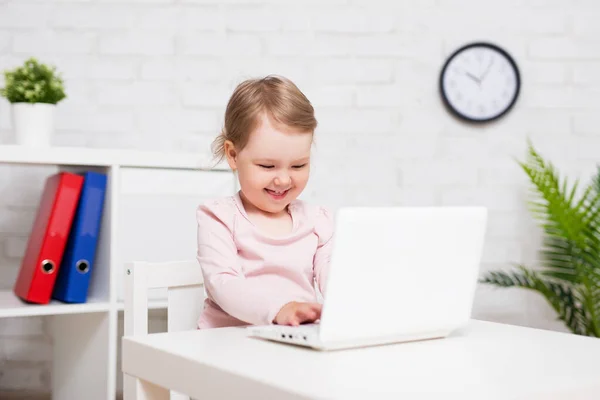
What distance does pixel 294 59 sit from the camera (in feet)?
8.75

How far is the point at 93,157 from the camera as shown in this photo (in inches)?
81.1

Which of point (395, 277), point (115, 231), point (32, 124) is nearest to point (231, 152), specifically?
point (395, 277)

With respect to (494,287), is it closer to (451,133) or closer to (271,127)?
(451,133)

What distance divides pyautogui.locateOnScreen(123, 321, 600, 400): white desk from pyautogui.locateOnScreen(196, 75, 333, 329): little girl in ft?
0.86

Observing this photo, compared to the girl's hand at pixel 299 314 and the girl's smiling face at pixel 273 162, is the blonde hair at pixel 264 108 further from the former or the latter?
the girl's hand at pixel 299 314

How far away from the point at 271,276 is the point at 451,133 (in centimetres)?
161

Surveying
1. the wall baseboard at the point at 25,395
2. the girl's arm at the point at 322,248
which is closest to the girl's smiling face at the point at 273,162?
the girl's arm at the point at 322,248

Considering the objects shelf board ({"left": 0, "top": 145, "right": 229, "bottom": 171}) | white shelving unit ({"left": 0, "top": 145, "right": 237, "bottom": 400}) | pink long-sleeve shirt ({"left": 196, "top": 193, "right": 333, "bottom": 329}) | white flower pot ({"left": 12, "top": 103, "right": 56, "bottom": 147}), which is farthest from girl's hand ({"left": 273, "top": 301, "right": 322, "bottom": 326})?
white flower pot ({"left": 12, "top": 103, "right": 56, "bottom": 147})

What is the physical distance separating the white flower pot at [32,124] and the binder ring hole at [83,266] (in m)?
0.33

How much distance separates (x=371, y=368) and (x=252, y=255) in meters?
0.54

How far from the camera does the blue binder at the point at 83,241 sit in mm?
2041

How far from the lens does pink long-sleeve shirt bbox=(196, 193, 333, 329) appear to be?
4.03 feet

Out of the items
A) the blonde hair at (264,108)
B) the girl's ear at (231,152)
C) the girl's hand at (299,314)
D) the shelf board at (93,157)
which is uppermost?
the blonde hair at (264,108)

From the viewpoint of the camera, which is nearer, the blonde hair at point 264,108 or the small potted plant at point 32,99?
the blonde hair at point 264,108
